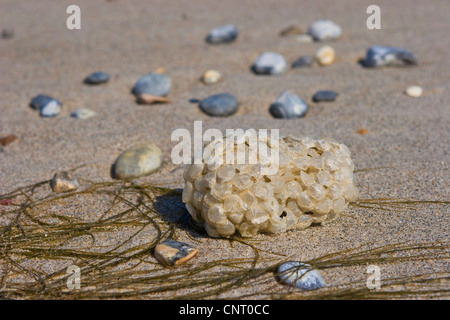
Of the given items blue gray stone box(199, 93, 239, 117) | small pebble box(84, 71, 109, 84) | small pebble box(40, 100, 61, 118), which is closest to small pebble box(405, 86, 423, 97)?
blue gray stone box(199, 93, 239, 117)

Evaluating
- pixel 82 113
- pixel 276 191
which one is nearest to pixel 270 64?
pixel 82 113

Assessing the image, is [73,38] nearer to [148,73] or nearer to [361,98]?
[148,73]

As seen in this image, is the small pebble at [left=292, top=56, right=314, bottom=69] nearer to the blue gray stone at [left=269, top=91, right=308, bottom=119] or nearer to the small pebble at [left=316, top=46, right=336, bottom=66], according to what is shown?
the small pebble at [left=316, top=46, right=336, bottom=66]

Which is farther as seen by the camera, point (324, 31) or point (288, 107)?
point (324, 31)

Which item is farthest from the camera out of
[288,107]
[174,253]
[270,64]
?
[270,64]

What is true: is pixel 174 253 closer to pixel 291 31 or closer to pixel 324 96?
pixel 324 96
